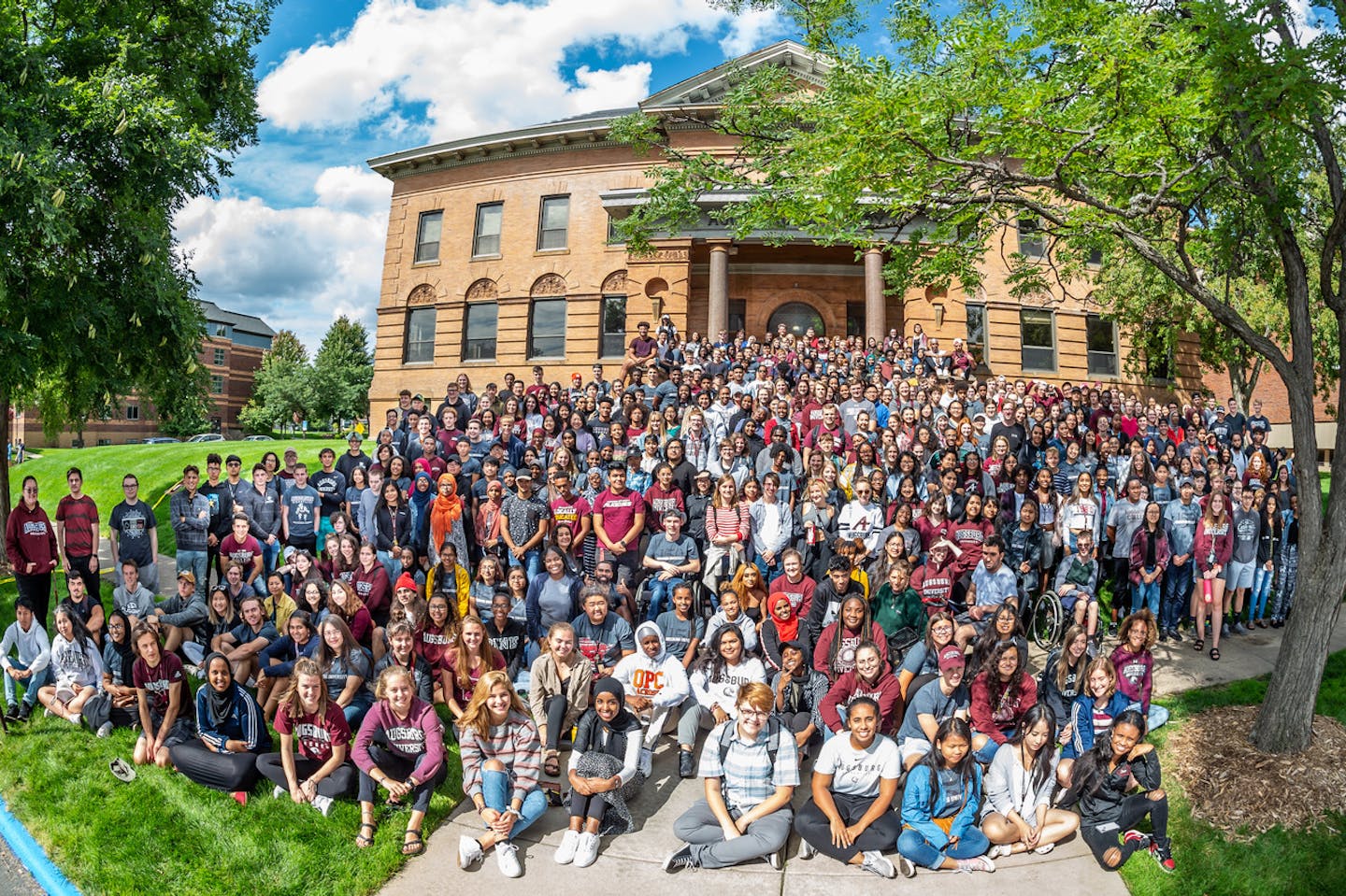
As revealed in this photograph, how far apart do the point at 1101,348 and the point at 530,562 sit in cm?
2342

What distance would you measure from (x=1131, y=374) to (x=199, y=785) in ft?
90.1

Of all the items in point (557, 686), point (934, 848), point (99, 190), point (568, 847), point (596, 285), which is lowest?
point (568, 847)

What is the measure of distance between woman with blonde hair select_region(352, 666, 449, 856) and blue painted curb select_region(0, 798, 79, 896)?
1882mm

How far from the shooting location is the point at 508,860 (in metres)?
5.54

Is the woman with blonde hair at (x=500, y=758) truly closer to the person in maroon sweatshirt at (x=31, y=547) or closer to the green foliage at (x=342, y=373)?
the person in maroon sweatshirt at (x=31, y=547)

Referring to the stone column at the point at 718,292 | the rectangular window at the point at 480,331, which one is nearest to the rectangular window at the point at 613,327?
the rectangular window at the point at 480,331

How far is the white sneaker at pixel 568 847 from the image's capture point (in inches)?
222

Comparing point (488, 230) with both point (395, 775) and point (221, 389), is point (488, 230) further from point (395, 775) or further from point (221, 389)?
point (221, 389)

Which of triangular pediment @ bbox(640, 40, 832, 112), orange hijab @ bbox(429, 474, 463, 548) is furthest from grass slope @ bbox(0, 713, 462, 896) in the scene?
triangular pediment @ bbox(640, 40, 832, 112)

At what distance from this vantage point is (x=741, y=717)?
19.0 feet

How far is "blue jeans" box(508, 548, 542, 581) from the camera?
30.0ft

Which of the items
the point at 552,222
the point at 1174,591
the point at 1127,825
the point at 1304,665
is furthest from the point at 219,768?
the point at 552,222

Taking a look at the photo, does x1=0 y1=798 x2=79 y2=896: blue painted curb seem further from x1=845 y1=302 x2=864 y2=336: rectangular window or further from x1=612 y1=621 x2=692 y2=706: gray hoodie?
x1=845 y1=302 x2=864 y2=336: rectangular window

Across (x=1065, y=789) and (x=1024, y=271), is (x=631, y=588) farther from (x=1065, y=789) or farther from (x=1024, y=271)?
(x=1024, y=271)
